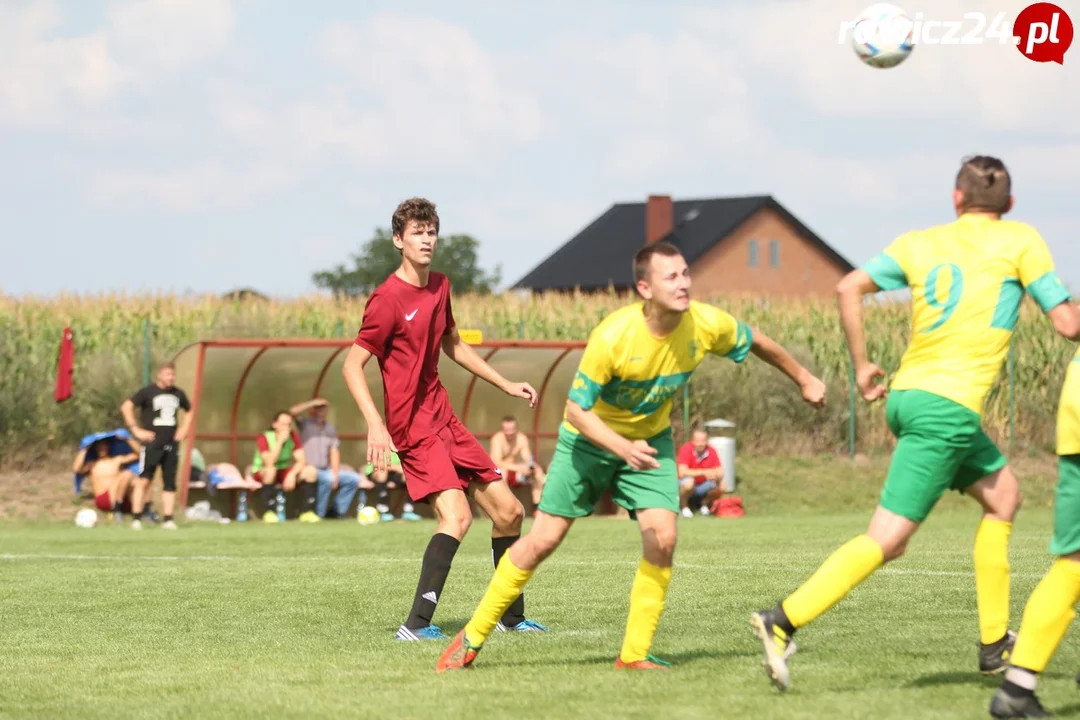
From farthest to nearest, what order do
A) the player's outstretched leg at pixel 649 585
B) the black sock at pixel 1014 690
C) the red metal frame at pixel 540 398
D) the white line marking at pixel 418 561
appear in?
1. the red metal frame at pixel 540 398
2. the white line marking at pixel 418 561
3. the player's outstretched leg at pixel 649 585
4. the black sock at pixel 1014 690

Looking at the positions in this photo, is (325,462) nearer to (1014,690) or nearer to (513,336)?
(513,336)

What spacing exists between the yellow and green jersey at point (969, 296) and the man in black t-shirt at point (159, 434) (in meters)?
15.7

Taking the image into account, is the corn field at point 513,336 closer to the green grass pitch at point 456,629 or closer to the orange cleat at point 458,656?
the green grass pitch at point 456,629

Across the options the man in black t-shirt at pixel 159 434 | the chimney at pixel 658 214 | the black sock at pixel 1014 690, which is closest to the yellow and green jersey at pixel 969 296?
the black sock at pixel 1014 690

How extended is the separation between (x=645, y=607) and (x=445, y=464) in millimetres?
1833

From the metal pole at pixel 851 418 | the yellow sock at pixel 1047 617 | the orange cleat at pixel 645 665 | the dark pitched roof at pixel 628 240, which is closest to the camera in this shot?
the yellow sock at pixel 1047 617

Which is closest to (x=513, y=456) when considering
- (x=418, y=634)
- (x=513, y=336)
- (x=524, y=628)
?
(x=513, y=336)

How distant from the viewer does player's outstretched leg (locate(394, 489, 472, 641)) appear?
8.09 m

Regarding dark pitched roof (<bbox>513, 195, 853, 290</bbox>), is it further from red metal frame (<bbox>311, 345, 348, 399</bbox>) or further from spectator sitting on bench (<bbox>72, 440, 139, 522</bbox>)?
spectator sitting on bench (<bbox>72, 440, 139, 522</bbox>)

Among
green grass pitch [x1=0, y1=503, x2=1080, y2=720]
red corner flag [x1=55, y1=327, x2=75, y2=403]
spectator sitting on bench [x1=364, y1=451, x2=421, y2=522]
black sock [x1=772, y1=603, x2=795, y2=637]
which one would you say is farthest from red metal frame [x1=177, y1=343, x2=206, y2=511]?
black sock [x1=772, y1=603, x2=795, y2=637]

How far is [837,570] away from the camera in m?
5.93

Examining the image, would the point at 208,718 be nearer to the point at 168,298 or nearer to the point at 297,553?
the point at 297,553

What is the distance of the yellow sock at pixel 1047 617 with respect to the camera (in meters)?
5.43

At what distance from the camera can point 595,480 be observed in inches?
265
